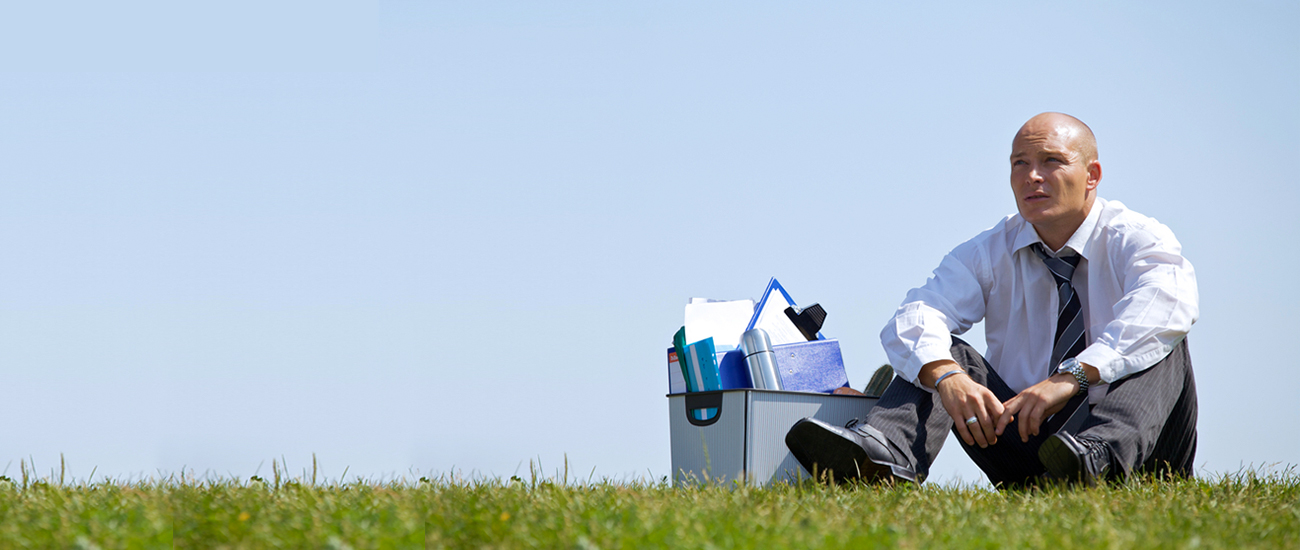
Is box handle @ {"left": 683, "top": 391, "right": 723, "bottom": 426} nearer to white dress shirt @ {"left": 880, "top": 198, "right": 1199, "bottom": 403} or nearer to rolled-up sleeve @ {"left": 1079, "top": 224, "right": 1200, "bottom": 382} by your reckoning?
white dress shirt @ {"left": 880, "top": 198, "right": 1199, "bottom": 403}

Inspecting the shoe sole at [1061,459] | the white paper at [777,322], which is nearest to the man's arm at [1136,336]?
the shoe sole at [1061,459]

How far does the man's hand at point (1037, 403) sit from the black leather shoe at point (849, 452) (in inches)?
12.5

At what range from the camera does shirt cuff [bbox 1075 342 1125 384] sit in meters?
2.82

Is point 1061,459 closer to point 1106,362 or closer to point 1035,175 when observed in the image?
point 1106,362

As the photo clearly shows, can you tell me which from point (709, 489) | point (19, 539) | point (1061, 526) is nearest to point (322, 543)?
point (19, 539)

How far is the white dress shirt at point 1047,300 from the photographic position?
9.41 ft

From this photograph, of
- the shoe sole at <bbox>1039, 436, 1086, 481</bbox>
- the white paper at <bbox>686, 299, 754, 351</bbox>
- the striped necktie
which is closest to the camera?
the shoe sole at <bbox>1039, 436, 1086, 481</bbox>

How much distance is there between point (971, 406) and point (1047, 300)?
0.72 metres

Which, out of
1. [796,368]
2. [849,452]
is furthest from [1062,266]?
[849,452]

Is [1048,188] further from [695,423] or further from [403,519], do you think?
[403,519]

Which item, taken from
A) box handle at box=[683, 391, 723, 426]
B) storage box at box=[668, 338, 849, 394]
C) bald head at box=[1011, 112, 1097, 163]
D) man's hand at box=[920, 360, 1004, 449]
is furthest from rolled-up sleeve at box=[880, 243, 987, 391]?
box handle at box=[683, 391, 723, 426]

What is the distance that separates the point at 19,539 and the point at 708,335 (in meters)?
2.08

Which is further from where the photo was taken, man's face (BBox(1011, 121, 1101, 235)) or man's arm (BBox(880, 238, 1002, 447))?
man's face (BBox(1011, 121, 1101, 235))

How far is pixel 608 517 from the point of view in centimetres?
191
